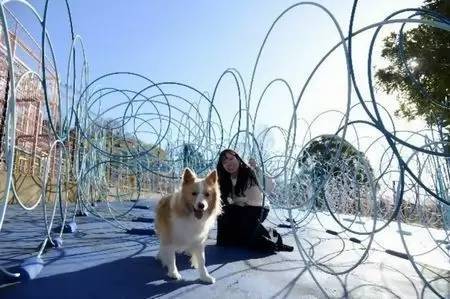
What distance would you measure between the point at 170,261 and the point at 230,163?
189 cm

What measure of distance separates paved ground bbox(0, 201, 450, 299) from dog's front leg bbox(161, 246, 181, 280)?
75mm

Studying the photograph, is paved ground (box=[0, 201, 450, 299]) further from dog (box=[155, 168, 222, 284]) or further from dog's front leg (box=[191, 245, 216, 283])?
dog (box=[155, 168, 222, 284])

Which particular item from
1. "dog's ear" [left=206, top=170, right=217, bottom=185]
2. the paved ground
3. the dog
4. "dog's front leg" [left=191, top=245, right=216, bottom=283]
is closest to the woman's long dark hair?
the paved ground

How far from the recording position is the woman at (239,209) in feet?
16.7

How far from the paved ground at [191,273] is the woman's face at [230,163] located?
3.42 feet

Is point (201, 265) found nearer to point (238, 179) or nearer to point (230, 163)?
point (230, 163)

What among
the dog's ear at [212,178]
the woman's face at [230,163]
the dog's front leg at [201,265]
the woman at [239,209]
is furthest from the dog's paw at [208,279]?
the woman's face at [230,163]

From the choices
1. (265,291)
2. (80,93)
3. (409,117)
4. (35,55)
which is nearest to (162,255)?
(265,291)

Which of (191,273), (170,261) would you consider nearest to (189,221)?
(170,261)

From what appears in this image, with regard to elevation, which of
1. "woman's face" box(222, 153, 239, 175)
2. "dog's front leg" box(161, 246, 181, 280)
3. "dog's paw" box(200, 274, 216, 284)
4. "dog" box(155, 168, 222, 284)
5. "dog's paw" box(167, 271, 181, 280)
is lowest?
"dog's paw" box(200, 274, 216, 284)

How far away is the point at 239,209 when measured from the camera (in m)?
5.26

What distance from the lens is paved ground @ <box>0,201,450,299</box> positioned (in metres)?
2.89

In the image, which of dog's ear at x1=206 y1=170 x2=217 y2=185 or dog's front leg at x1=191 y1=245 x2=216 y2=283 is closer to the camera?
dog's front leg at x1=191 y1=245 x2=216 y2=283

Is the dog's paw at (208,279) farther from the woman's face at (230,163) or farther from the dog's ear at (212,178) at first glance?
the woman's face at (230,163)
